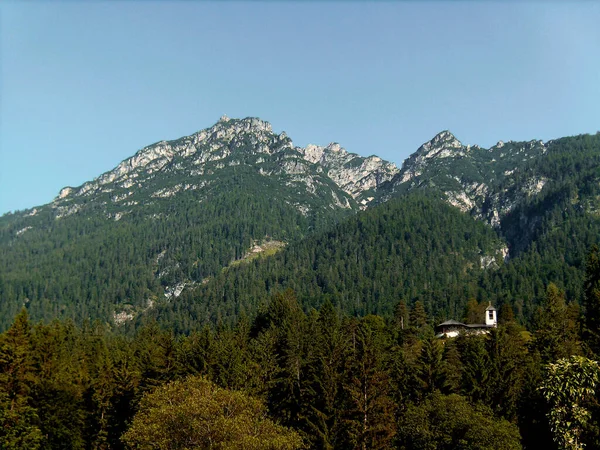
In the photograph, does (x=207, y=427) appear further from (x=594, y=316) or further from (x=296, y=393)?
(x=594, y=316)

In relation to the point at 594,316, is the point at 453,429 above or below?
below

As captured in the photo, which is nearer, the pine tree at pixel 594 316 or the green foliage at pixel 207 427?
the green foliage at pixel 207 427

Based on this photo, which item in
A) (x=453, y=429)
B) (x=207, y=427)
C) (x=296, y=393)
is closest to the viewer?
(x=207, y=427)

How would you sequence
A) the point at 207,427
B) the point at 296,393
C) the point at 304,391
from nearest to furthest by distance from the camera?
the point at 207,427 → the point at 304,391 → the point at 296,393

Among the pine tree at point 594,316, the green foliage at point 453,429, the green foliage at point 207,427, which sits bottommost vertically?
the green foliage at point 453,429

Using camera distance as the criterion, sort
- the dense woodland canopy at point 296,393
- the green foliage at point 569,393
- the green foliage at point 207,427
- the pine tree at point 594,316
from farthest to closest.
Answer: the pine tree at point 594,316 < the dense woodland canopy at point 296,393 < the green foliage at point 207,427 < the green foliage at point 569,393

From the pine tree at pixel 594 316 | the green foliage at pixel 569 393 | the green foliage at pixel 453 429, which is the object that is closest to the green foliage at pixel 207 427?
the green foliage at pixel 453 429

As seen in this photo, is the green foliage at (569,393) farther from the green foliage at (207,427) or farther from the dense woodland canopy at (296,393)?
the green foliage at (207,427)

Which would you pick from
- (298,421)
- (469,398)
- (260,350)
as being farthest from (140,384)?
(469,398)

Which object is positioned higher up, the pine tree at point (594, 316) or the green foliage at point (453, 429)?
the pine tree at point (594, 316)

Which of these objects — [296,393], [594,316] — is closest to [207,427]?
[296,393]

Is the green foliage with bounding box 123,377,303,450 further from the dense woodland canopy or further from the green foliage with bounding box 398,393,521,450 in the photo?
the green foliage with bounding box 398,393,521,450

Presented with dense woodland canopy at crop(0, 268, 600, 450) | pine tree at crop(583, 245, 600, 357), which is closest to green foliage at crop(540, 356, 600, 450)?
dense woodland canopy at crop(0, 268, 600, 450)

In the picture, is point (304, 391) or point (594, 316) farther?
point (304, 391)
